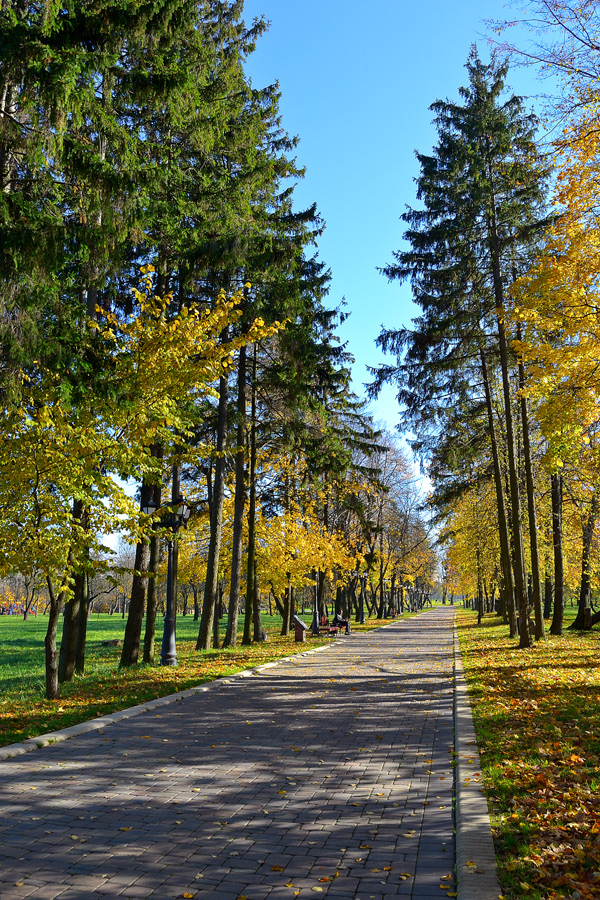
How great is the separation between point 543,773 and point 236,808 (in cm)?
287

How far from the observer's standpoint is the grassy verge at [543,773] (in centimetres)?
409

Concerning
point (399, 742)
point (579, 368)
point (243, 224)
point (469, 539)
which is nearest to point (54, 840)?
point (399, 742)

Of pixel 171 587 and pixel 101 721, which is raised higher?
pixel 171 587

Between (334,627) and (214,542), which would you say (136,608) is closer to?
(214,542)

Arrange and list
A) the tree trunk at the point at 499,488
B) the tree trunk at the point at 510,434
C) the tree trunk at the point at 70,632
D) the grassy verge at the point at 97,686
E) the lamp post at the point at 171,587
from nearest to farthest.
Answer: the grassy verge at the point at 97,686
the tree trunk at the point at 70,632
the lamp post at the point at 171,587
the tree trunk at the point at 510,434
the tree trunk at the point at 499,488

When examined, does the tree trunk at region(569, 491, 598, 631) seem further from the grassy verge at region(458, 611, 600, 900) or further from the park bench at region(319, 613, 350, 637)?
the grassy verge at region(458, 611, 600, 900)

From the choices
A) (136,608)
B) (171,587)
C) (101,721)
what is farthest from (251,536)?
(101,721)

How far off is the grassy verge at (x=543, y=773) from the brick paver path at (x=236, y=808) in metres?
0.47

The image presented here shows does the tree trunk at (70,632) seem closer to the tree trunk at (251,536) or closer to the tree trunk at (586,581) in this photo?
the tree trunk at (251,536)

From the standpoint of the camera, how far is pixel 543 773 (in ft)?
20.4

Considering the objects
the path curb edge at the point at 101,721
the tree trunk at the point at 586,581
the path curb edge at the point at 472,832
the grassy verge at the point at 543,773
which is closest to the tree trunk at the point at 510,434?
the grassy verge at the point at 543,773

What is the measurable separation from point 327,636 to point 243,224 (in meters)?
17.9

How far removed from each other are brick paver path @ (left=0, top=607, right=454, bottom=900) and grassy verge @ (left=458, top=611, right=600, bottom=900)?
1.53 ft

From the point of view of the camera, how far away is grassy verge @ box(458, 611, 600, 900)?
13.4 feet
